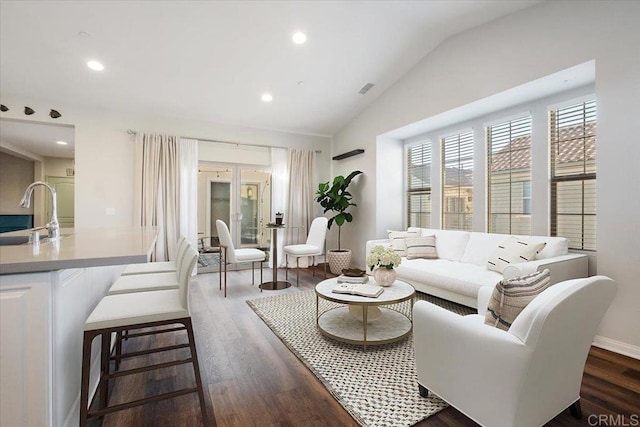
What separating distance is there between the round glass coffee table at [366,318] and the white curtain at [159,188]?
3094mm

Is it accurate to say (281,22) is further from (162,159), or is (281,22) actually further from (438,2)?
(162,159)

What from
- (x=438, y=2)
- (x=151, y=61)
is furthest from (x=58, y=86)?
(x=438, y=2)

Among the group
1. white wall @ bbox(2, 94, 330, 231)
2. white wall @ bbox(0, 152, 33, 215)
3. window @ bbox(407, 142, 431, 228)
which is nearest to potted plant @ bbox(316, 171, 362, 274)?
window @ bbox(407, 142, 431, 228)

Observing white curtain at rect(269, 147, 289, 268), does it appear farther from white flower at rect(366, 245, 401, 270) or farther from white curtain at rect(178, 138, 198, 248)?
white flower at rect(366, 245, 401, 270)

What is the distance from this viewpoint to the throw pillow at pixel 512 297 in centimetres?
144

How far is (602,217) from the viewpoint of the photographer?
254cm

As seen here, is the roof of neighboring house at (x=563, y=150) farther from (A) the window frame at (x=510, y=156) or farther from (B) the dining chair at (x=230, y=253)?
(B) the dining chair at (x=230, y=253)

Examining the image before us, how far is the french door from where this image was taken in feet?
18.4

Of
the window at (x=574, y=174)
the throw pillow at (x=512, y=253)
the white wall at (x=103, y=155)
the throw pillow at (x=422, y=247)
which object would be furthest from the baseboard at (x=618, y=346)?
the white wall at (x=103, y=155)

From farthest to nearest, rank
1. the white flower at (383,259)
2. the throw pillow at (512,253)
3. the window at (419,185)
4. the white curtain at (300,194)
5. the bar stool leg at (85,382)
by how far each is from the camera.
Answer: the white curtain at (300,194), the window at (419,185), the throw pillow at (512,253), the white flower at (383,259), the bar stool leg at (85,382)

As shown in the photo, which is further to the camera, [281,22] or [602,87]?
[281,22]

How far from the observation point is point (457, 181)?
445 cm

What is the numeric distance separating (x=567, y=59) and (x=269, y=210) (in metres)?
4.75

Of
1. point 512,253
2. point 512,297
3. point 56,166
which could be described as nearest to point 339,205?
point 512,253
